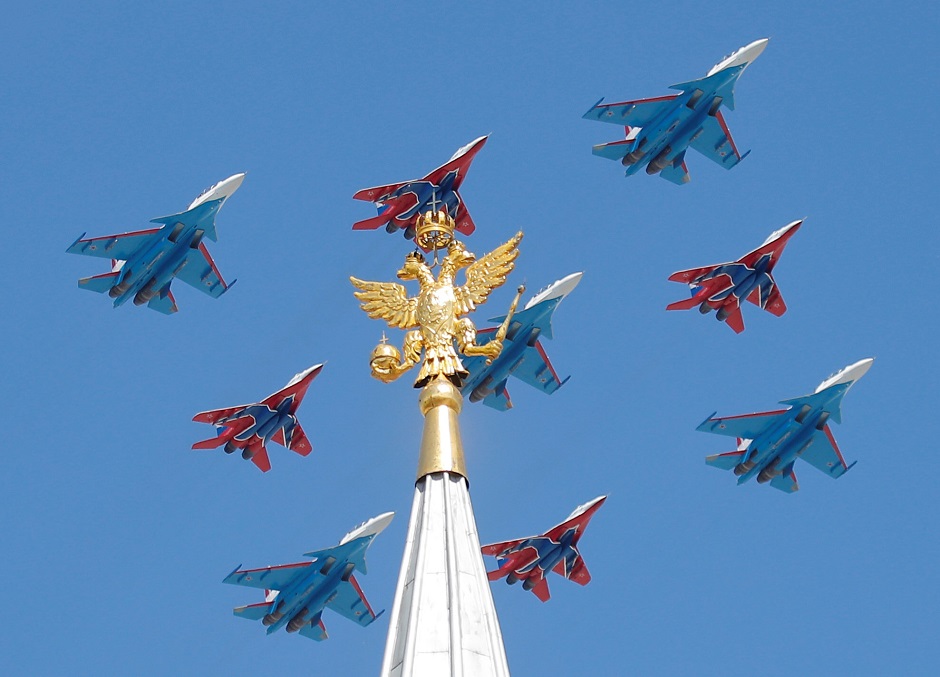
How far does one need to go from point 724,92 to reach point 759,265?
7555 millimetres

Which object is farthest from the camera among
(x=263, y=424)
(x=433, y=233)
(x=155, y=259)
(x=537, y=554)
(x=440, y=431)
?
(x=155, y=259)

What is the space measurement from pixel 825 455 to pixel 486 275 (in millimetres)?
18800

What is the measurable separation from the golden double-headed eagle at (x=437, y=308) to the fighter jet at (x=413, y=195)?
56.0 feet

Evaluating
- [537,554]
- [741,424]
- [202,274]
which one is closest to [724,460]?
[741,424]

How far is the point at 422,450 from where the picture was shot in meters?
31.5

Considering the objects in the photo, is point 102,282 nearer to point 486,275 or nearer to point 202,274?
point 202,274

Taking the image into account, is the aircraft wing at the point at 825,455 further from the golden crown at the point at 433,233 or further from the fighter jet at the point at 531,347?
the golden crown at the point at 433,233

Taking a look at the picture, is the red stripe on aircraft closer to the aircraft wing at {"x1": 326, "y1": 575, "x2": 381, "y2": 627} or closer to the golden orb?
the aircraft wing at {"x1": 326, "y1": 575, "x2": 381, "y2": 627}

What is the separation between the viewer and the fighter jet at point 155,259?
186 feet

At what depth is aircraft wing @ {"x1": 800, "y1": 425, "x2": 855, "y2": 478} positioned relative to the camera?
165 ft

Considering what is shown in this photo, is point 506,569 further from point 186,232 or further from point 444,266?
point 186,232

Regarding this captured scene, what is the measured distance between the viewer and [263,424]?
4778cm

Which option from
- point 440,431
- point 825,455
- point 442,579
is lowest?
point 442,579

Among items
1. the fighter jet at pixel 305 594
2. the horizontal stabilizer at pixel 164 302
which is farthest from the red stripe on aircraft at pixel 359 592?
the horizontal stabilizer at pixel 164 302
